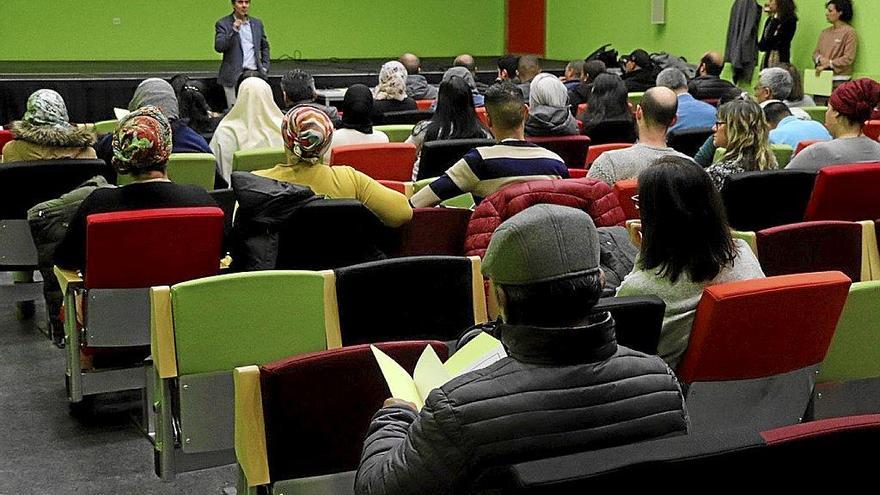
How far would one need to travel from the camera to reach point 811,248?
13.1ft

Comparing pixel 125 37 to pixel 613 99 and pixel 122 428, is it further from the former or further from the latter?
pixel 122 428

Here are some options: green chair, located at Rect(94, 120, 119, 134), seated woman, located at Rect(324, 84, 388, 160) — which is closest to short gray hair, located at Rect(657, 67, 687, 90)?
seated woman, located at Rect(324, 84, 388, 160)

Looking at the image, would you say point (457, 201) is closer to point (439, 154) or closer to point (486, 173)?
point (486, 173)

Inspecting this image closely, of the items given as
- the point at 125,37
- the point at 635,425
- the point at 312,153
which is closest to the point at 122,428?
the point at 312,153

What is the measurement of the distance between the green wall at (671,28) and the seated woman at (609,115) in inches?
190

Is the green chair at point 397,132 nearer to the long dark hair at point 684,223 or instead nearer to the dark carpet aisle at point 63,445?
the dark carpet aisle at point 63,445

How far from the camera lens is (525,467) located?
1738 millimetres

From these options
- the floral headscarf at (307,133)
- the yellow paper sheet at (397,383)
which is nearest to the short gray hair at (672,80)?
the floral headscarf at (307,133)

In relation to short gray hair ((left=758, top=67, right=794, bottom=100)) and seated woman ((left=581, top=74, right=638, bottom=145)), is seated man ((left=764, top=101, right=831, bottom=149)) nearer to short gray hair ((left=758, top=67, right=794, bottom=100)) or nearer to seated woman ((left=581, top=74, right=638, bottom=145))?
short gray hair ((left=758, top=67, right=794, bottom=100))

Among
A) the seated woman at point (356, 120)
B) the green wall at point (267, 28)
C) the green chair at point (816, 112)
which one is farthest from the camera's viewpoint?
the green wall at point (267, 28)

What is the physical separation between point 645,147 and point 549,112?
1894mm

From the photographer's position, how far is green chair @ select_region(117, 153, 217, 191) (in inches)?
220

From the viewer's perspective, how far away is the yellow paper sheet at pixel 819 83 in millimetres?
10789

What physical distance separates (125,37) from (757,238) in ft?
47.4
